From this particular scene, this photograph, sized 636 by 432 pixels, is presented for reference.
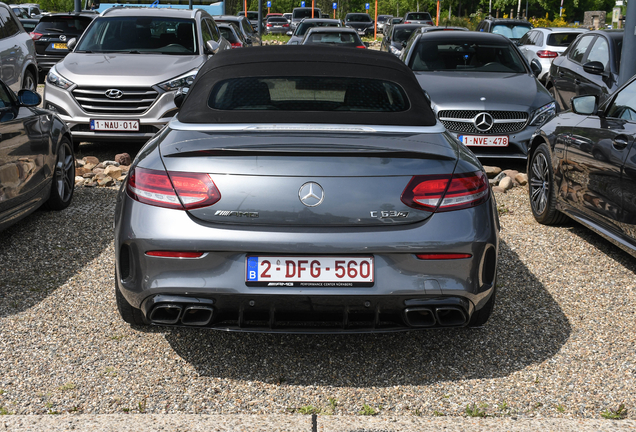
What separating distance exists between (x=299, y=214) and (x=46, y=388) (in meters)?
1.45

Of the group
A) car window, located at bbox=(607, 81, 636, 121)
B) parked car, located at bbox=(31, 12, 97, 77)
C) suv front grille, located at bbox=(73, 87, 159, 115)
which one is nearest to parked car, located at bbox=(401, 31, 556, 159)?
car window, located at bbox=(607, 81, 636, 121)

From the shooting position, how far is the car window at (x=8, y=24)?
475 inches

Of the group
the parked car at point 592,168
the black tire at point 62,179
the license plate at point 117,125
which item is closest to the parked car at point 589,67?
the parked car at point 592,168

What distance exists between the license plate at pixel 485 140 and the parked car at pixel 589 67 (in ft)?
6.50

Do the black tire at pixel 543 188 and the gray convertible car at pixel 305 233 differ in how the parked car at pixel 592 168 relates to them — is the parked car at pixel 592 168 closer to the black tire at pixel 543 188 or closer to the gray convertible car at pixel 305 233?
the black tire at pixel 543 188

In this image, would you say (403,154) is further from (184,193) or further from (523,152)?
(523,152)

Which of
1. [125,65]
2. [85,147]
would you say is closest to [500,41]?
[125,65]

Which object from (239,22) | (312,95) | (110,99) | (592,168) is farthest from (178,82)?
(239,22)

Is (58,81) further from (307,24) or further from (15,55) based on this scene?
(307,24)

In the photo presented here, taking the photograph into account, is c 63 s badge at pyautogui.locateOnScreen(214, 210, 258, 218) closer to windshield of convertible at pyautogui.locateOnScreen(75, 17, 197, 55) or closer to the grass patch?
the grass patch

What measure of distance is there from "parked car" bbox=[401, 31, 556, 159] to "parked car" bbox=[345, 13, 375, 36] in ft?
123

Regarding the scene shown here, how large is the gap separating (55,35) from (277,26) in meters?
37.3

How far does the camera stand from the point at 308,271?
3.16 meters

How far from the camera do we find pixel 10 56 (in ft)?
39.0
